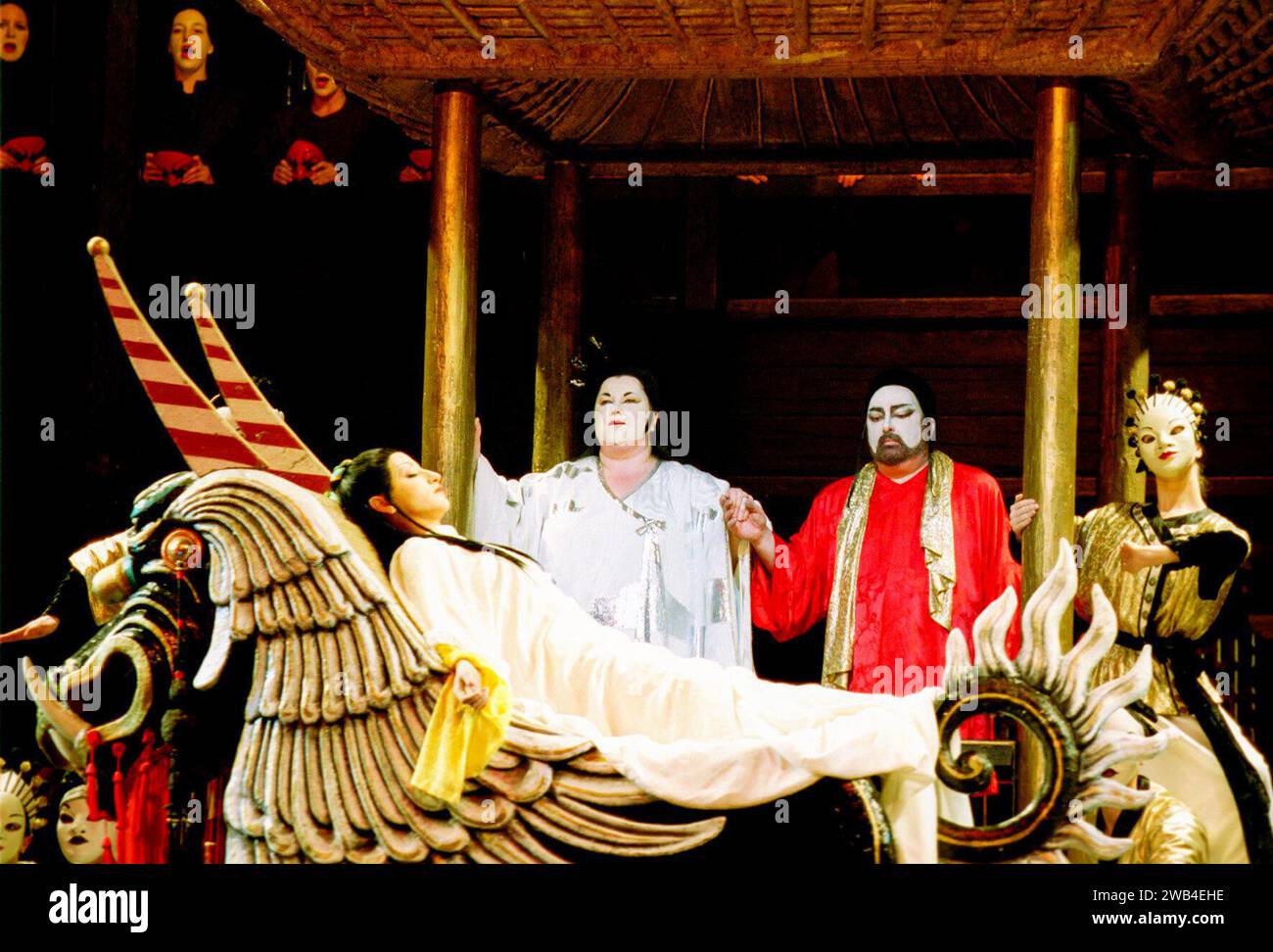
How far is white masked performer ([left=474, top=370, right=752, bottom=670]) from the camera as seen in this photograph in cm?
566

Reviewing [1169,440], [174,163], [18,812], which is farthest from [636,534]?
[174,163]

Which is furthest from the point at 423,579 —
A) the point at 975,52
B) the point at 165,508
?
the point at 975,52

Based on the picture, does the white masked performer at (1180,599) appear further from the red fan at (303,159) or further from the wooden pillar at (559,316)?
the red fan at (303,159)

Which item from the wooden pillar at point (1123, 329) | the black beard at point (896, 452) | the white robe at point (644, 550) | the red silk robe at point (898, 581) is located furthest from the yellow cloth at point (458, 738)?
the wooden pillar at point (1123, 329)

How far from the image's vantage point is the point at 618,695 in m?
4.79

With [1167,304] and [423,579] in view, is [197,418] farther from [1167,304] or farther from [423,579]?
[1167,304]

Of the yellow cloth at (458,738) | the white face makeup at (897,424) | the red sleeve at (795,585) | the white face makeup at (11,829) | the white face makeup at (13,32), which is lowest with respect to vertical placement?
the white face makeup at (11,829)

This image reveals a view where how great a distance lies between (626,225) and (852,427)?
1.24 m

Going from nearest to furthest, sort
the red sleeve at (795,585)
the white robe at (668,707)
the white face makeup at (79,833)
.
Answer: the white robe at (668,707) < the white face makeup at (79,833) < the red sleeve at (795,585)

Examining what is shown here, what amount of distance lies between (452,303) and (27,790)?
6.22ft

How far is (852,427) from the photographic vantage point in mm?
6918

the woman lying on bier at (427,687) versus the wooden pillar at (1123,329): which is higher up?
the wooden pillar at (1123,329)

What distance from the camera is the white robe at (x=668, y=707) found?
14.7ft

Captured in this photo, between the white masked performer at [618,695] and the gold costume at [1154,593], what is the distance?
1.01 metres
